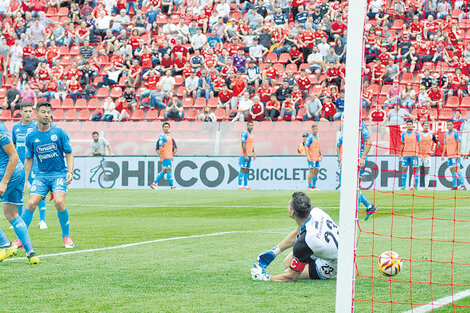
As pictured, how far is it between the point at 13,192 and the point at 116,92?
66.0 feet

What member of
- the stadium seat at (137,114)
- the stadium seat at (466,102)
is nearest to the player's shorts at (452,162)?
the stadium seat at (466,102)

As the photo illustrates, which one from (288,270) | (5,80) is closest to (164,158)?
(5,80)

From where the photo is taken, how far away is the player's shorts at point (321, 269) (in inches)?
313

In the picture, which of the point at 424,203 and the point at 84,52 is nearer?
the point at 424,203

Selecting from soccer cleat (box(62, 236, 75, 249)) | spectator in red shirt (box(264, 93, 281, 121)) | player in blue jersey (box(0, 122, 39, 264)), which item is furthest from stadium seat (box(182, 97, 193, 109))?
player in blue jersey (box(0, 122, 39, 264))

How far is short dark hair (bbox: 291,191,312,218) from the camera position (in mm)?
7680

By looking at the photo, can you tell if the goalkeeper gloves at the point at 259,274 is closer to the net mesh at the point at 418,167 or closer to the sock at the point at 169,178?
the net mesh at the point at 418,167

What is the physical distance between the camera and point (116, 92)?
96.4 feet

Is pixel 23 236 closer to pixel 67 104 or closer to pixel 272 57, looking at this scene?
pixel 272 57

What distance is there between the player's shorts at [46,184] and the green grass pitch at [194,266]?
2.86 ft

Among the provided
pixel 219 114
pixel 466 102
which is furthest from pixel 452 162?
pixel 219 114

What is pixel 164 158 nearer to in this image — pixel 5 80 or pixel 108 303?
pixel 5 80

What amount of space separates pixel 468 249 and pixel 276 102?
15706mm

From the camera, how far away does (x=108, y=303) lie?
671 centimetres
